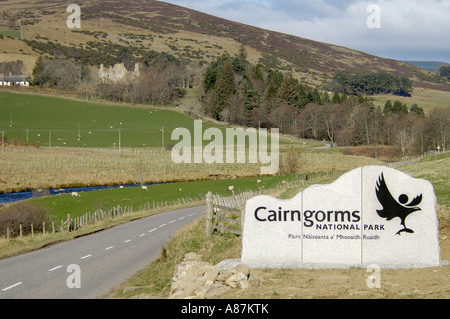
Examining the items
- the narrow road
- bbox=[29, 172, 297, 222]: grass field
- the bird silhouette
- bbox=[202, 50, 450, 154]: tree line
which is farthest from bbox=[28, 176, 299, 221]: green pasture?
bbox=[202, 50, 450, 154]: tree line

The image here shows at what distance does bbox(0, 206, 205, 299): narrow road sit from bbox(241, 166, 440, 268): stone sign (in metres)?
5.43

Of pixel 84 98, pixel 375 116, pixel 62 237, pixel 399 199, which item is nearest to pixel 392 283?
pixel 399 199

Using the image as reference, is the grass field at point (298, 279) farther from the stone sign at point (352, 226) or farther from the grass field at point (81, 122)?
the grass field at point (81, 122)

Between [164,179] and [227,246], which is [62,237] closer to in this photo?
[227,246]

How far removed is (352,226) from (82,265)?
417 inches

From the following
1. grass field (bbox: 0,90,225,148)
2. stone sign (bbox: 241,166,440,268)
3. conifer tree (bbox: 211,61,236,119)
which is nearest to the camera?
stone sign (bbox: 241,166,440,268)

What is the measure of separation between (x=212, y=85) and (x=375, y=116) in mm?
51139

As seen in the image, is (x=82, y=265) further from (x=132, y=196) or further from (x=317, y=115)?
(x=317, y=115)

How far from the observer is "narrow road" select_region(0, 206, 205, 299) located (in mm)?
16672

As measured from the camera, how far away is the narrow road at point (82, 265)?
54.7ft

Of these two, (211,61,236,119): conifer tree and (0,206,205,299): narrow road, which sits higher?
(211,61,236,119): conifer tree

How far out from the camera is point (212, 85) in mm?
151625

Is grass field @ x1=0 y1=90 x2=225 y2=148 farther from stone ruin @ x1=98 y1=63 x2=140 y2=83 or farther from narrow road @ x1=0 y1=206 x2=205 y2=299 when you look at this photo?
narrow road @ x1=0 y1=206 x2=205 y2=299

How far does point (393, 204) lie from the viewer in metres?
16.2
